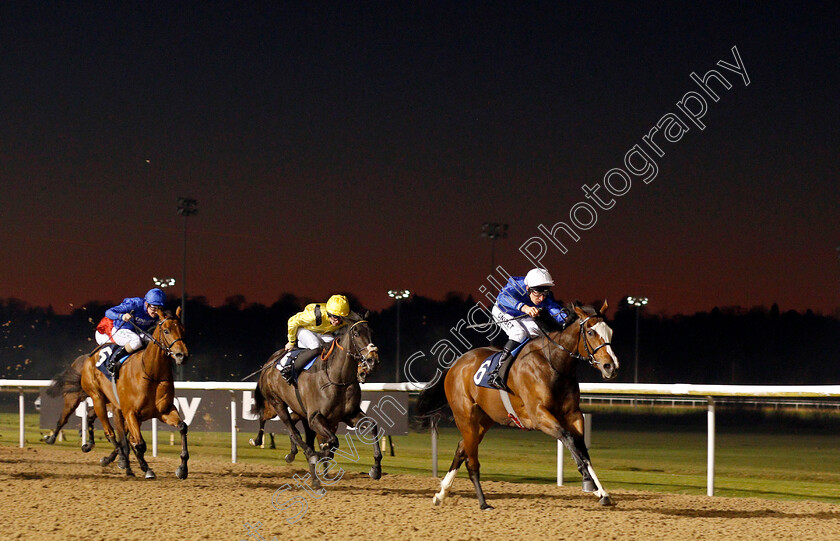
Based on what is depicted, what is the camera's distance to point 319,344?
329 inches

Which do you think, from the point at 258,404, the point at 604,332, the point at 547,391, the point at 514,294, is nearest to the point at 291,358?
the point at 258,404

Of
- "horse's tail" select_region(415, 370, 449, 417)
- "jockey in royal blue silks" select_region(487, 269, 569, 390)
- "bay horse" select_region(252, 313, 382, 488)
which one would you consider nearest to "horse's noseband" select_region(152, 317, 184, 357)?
"bay horse" select_region(252, 313, 382, 488)

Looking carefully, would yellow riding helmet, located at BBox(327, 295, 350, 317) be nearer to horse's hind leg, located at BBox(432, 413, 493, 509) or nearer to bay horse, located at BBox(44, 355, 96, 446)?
horse's hind leg, located at BBox(432, 413, 493, 509)

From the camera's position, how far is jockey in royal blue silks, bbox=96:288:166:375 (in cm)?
816

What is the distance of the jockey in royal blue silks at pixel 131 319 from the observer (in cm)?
816

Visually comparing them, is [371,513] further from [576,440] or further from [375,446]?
[375,446]

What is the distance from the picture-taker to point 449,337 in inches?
2111

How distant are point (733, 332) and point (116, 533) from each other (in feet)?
204

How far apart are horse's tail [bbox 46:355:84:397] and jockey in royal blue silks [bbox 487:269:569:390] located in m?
5.10

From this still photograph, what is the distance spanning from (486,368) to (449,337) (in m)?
47.4

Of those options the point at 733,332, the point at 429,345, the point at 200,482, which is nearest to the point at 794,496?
the point at 200,482

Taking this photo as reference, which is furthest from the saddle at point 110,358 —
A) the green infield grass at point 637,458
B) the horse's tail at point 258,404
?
the green infield grass at point 637,458

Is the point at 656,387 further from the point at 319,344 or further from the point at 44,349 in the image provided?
the point at 44,349

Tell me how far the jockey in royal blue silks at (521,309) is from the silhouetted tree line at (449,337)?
47489 millimetres
